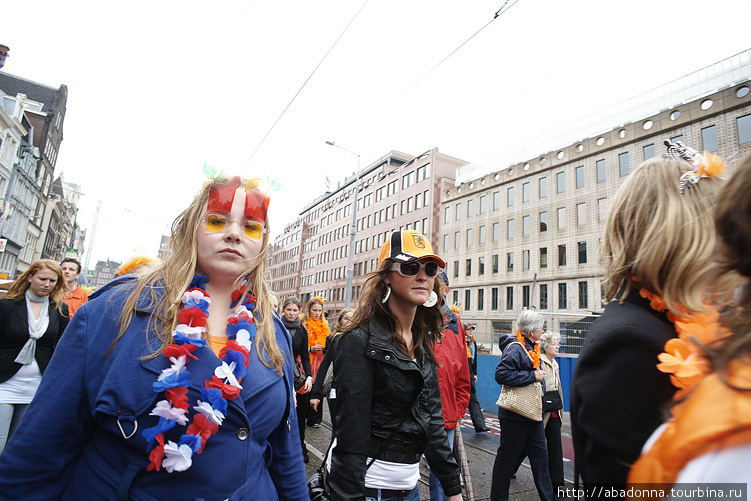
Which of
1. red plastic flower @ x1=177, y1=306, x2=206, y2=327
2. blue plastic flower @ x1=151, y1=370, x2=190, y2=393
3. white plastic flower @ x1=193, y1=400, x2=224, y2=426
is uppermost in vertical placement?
red plastic flower @ x1=177, y1=306, x2=206, y2=327

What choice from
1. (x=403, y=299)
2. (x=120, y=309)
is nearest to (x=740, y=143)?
(x=403, y=299)

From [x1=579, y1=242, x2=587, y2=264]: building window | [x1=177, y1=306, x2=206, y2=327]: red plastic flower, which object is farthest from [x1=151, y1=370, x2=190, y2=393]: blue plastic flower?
[x1=579, y1=242, x2=587, y2=264]: building window

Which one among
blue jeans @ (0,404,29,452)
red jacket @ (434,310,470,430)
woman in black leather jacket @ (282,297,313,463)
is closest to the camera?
blue jeans @ (0,404,29,452)

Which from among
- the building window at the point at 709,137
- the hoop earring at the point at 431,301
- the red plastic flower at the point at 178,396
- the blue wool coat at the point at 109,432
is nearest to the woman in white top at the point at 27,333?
the blue wool coat at the point at 109,432

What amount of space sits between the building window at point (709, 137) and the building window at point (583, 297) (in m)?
10.5

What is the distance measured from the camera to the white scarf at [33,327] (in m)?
3.71

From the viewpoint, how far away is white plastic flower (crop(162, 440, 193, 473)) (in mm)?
1327

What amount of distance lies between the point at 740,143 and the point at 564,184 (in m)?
10.4

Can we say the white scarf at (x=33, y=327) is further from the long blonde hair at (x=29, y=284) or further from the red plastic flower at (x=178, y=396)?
the red plastic flower at (x=178, y=396)

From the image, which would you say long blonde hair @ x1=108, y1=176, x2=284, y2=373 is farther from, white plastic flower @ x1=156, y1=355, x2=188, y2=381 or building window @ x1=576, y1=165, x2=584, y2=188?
building window @ x1=576, y1=165, x2=584, y2=188

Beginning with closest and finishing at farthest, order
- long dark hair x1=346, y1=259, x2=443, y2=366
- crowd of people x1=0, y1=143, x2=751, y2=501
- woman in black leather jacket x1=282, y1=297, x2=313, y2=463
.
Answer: crowd of people x1=0, y1=143, x2=751, y2=501 → long dark hair x1=346, y1=259, x2=443, y2=366 → woman in black leather jacket x1=282, y1=297, x2=313, y2=463

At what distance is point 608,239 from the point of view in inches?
55.9

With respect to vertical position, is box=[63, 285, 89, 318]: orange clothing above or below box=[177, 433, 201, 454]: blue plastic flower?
above

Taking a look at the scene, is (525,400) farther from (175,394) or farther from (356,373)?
(175,394)
